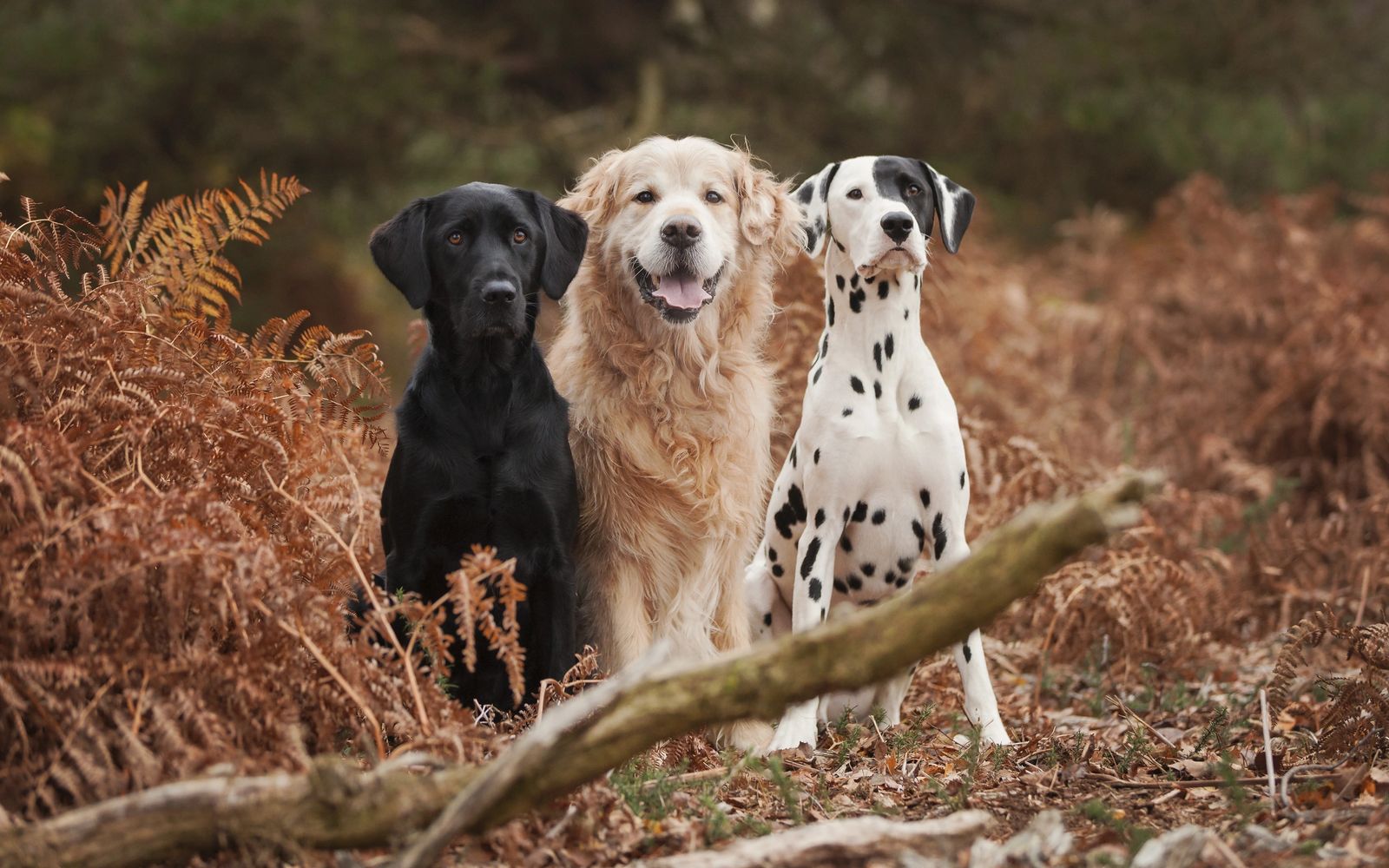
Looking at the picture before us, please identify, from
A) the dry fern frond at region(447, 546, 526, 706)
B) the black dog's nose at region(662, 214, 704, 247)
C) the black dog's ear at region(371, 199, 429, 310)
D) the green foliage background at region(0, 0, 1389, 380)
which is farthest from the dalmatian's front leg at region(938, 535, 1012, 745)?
the green foliage background at region(0, 0, 1389, 380)

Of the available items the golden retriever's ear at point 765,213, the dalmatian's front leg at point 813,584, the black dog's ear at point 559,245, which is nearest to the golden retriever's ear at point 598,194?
the black dog's ear at point 559,245

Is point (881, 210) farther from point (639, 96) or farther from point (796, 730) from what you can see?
point (639, 96)

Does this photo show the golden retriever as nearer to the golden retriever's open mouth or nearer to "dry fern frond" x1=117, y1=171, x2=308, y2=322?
the golden retriever's open mouth

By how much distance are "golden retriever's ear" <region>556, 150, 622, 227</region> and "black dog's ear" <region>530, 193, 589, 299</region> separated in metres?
0.18

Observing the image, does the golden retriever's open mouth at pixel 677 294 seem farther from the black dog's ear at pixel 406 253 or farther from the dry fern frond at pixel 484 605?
the dry fern frond at pixel 484 605

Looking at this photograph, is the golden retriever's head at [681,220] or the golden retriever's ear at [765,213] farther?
the golden retriever's ear at [765,213]

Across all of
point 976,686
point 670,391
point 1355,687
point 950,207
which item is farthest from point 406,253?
point 1355,687

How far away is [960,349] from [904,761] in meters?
4.94

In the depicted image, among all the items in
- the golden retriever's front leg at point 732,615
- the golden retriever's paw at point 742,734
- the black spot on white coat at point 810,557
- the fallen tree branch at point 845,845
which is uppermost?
the black spot on white coat at point 810,557

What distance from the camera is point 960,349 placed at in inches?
336

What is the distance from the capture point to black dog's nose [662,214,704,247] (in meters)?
4.38

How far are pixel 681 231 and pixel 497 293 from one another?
705 mm

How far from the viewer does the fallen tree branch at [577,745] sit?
2578mm

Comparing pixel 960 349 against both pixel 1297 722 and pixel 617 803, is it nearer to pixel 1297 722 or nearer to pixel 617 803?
pixel 1297 722
